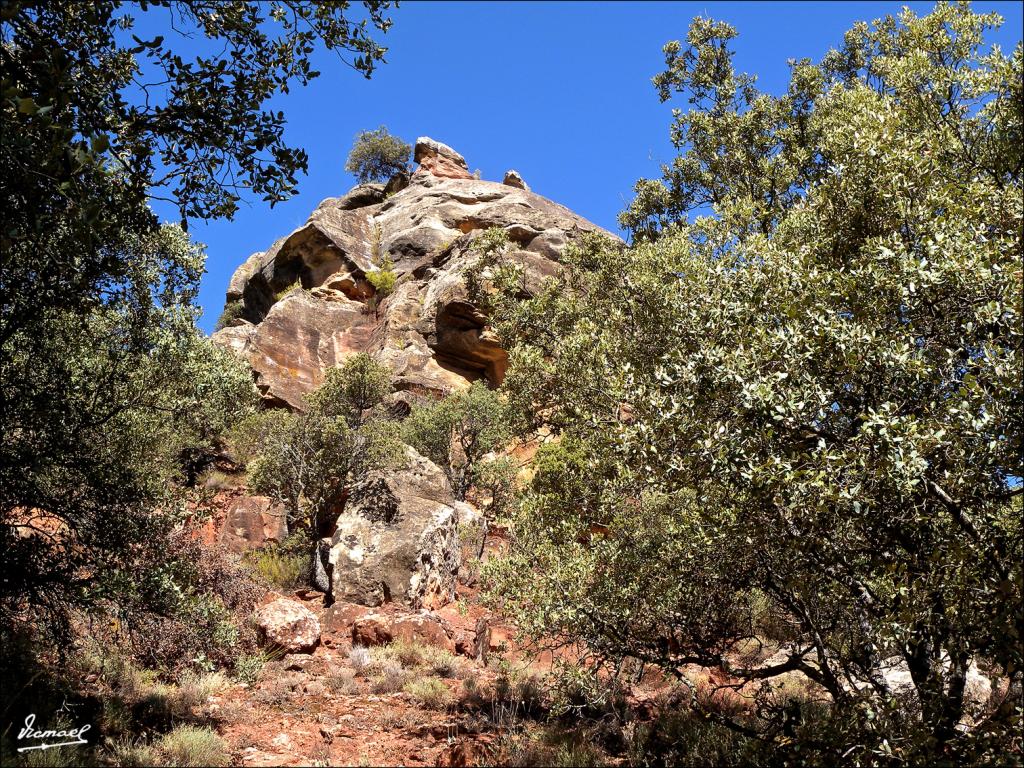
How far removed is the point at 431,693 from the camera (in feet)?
37.0

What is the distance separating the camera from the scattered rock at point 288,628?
13.3m

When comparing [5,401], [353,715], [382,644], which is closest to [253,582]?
[382,644]

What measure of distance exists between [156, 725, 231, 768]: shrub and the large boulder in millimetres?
7655

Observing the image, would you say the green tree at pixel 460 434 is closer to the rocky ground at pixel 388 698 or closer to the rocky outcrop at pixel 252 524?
the rocky outcrop at pixel 252 524

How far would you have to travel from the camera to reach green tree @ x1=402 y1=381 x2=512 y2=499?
27.6 meters

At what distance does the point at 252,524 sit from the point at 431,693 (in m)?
11.8

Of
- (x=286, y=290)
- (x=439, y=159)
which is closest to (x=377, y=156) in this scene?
(x=439, y=159)

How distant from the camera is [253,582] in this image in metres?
15.9

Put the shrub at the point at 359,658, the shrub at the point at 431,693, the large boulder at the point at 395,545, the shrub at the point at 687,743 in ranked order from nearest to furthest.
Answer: the shrub at the point at 687,743 < the shrub at the point at 431,693 < the shrub at the point at 359,658 < the large boulder at the point at 395,545

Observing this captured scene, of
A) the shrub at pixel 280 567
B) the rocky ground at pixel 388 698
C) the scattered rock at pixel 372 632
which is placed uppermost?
the shrub at pixel 280 567

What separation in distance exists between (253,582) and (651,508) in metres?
9.49

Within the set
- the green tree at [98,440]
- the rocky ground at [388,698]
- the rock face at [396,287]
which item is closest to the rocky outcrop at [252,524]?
the rocky ground at [388,698]

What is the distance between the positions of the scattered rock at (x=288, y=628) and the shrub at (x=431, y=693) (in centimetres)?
273

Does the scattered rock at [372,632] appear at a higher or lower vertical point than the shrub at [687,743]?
higher
